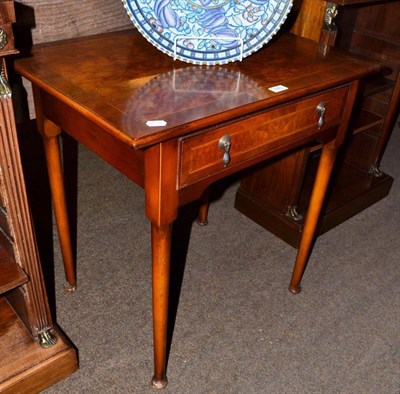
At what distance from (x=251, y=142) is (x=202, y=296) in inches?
29.5

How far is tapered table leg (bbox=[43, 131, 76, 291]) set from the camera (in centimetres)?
144

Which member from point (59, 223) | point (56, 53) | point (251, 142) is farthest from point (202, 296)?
point (56, 53)

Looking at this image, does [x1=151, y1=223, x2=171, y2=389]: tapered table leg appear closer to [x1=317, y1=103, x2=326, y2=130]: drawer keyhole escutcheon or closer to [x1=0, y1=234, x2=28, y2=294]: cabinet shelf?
[x1=0, y1=234, x2=28, y2=294]: cabinet shelf

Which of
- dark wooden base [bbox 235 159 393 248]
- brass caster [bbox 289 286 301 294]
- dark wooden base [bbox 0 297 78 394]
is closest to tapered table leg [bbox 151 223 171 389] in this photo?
dark wooden base [bbox 0 297 78 394]

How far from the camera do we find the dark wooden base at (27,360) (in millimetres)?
1342

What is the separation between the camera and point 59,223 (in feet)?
5.13

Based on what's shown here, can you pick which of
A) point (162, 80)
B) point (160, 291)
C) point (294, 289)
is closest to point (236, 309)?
point (294, 289)

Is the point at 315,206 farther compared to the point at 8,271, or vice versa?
the point at 315,206

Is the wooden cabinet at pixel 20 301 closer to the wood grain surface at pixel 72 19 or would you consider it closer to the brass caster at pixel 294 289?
the wood grain surface at pixel 72 19

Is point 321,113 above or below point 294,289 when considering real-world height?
above

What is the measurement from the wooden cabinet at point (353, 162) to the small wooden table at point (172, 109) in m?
0.51

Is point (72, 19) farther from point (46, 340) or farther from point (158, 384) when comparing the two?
point (158, 384)

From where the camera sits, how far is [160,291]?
1.26 metres

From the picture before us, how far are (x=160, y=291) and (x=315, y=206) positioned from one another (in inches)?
24.7
